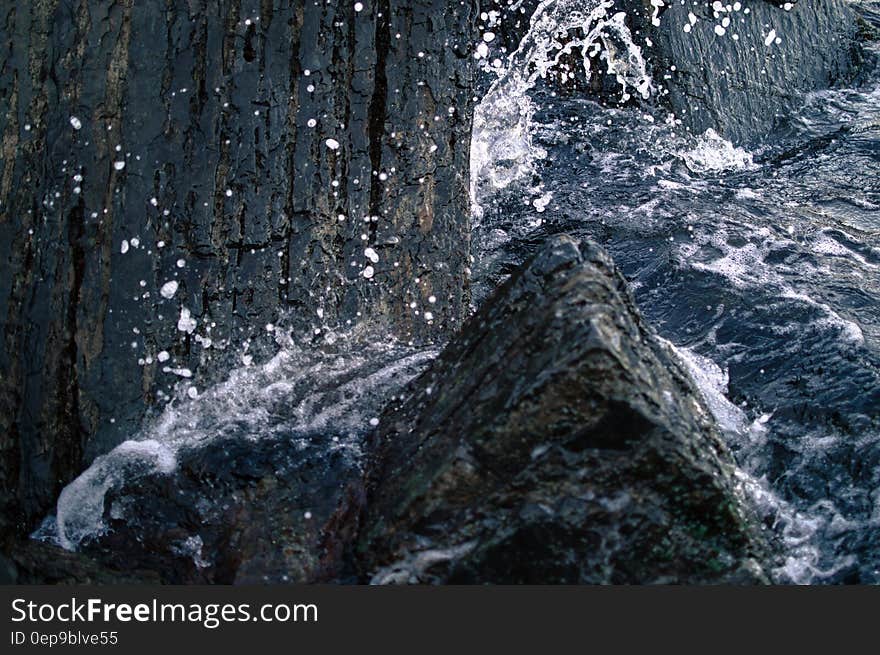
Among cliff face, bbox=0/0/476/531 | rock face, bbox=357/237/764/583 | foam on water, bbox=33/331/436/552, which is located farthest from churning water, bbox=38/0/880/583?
rock face, bbox=357/237/764/583

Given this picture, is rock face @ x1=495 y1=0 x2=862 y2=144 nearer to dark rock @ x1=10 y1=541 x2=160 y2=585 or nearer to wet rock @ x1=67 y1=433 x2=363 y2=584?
wet rock @ x1=67 y1=433 x2=363 y2=584

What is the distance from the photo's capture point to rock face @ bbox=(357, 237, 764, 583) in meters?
1.92

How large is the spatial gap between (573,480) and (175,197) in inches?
51.4

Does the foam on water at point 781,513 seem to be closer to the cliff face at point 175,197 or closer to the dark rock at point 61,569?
the cliff face at point 175,197

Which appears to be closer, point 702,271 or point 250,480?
point 250,480

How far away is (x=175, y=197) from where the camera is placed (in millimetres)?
2602

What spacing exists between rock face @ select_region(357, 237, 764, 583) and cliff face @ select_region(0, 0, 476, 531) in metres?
0.77

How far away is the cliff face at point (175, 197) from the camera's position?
2.57 metres

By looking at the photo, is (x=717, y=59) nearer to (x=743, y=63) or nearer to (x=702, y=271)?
(x=743, y=63)

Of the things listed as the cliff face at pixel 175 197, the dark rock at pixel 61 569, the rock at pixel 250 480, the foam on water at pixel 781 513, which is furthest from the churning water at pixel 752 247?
the dark rock at pixel 61 569

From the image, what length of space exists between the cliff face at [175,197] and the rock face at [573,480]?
30.4 inches

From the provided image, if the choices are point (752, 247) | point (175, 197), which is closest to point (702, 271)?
point (752, 247)

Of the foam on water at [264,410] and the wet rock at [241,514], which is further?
the foam on water at [264,410]

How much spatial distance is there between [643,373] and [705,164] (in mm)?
2338
